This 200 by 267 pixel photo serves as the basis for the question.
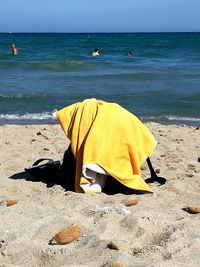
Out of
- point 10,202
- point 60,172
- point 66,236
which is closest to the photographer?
point 66,236

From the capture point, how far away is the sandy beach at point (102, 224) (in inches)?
130

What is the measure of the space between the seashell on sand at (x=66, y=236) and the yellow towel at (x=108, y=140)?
1.04 metres

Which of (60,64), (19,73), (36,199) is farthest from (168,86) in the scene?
(36,199)

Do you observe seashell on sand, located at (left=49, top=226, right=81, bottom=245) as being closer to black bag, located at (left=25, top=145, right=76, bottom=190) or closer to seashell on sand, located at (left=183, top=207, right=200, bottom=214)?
seashell on sand, located at (left=183, top=207, right=200, bottom=214)

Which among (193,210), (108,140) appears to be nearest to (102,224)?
(193,210)

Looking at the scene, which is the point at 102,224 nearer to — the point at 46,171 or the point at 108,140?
the point at 108,140

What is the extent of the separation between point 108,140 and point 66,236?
4.63 ft

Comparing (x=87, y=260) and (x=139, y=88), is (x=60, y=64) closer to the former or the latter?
(x=139, y=88)

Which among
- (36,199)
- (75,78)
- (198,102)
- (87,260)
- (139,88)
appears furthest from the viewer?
(75,78)

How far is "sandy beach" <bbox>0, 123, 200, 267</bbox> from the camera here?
10.8ft

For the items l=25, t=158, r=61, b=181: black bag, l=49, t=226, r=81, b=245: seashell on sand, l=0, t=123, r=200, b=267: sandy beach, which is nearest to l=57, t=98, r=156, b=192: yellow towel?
l=0, t=123, r=200, b=267: sandy beach

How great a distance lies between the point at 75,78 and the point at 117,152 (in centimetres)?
1539

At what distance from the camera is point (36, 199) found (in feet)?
14.9

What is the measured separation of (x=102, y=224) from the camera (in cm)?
381
